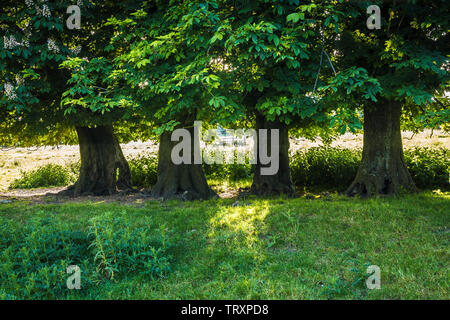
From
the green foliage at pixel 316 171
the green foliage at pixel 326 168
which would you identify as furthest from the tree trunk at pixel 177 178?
the green foliage at pixel 326 168

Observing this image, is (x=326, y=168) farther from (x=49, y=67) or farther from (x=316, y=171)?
(x=49, y=67)

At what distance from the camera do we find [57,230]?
5863 millimetres

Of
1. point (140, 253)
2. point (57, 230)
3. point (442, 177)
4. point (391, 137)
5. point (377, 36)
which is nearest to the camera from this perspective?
point (140, 253)

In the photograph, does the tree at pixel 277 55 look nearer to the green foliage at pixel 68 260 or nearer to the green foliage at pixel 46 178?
the green foliage at pixel 68 260

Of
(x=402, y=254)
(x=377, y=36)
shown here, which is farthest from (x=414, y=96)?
(x=402, y=254)

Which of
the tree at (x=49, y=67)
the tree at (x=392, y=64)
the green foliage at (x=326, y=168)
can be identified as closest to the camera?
the tree at (x=392, y=64)

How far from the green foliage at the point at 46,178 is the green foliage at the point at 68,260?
39.7ft

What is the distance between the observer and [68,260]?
485 centimetres

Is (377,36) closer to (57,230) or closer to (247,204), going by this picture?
(247,204)

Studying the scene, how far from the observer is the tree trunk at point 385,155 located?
29.6 ft

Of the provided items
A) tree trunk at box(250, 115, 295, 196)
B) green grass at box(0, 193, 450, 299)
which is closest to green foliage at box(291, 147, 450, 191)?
tree trunk at box(250, 115, 295, 196)

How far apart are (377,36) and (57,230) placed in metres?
7.78

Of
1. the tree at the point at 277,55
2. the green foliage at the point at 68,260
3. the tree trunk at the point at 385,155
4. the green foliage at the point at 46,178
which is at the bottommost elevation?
the green foliage at the point at 68,260

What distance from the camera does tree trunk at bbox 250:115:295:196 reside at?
34.4 ft
